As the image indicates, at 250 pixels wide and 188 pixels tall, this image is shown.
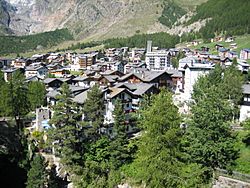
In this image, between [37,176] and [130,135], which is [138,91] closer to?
[130,135]

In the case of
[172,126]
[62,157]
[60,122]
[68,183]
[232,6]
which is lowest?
[68,183]

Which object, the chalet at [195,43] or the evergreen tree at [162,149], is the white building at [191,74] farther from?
the chalet at [195,43]

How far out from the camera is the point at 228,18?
144m

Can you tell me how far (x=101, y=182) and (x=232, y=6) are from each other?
480ft

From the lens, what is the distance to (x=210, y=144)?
26109 mm

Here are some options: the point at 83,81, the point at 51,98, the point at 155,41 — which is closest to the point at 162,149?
the point at 51,98

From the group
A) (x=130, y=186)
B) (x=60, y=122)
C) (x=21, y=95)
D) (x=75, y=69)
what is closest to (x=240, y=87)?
(x=130, y=186)

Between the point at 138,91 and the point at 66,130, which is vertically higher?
the point at 138,91

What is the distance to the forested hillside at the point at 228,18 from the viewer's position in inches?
5330

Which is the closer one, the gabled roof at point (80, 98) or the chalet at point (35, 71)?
the gabled roof at point (80, 98)

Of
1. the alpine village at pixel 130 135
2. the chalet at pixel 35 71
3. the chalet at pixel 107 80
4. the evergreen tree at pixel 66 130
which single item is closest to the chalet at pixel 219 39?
the chalet at pixel 35 71

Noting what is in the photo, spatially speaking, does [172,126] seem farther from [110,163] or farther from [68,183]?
[68,183]

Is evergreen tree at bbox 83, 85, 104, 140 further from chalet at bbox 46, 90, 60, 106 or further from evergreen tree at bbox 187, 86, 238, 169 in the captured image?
chalet at bbox 46, 90, 60, 106

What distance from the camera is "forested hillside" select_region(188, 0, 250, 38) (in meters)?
135
